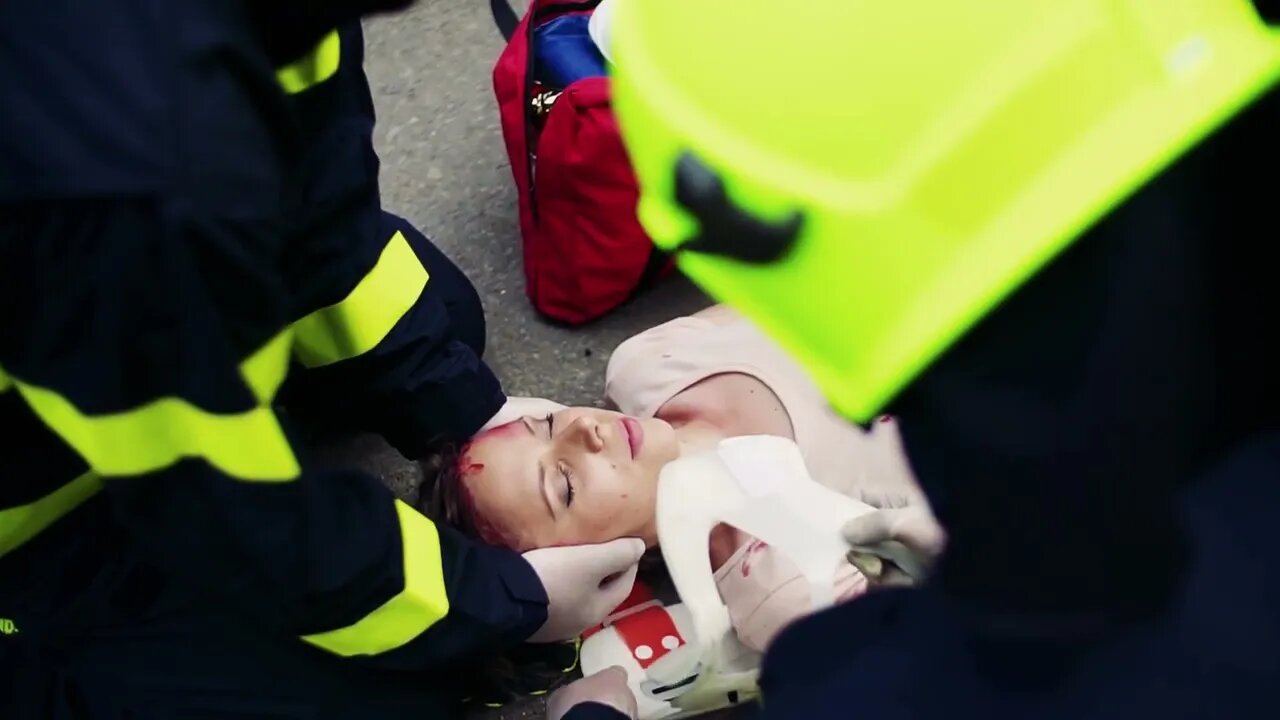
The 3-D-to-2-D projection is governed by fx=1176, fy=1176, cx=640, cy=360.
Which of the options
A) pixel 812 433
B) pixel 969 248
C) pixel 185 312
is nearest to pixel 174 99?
pixel 185 312

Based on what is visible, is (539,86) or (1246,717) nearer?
(1246,717)

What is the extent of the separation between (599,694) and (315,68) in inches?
23.4

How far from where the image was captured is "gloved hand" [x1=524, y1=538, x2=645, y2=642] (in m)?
1.09

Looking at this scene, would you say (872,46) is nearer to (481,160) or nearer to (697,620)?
(697,620)

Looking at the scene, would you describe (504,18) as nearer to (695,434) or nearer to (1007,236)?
(695,434)

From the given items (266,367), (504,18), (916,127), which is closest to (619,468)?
(266,367)

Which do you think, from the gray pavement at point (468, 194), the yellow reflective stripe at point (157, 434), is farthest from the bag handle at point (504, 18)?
the yellow reflective stripe at point (157, 434)

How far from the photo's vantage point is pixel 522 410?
123 cm

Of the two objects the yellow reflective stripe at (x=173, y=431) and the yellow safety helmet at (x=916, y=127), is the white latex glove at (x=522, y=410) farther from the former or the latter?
the yellow safety helmet at (x=916, y=127)

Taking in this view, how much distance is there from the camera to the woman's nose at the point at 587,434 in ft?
3.81

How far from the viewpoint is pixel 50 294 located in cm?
63

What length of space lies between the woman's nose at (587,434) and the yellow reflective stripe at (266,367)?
1.44ft

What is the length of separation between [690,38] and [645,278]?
92 centimetres

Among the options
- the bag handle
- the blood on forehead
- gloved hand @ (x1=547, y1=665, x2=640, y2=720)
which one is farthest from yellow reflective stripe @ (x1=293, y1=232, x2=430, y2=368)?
the bag handle
